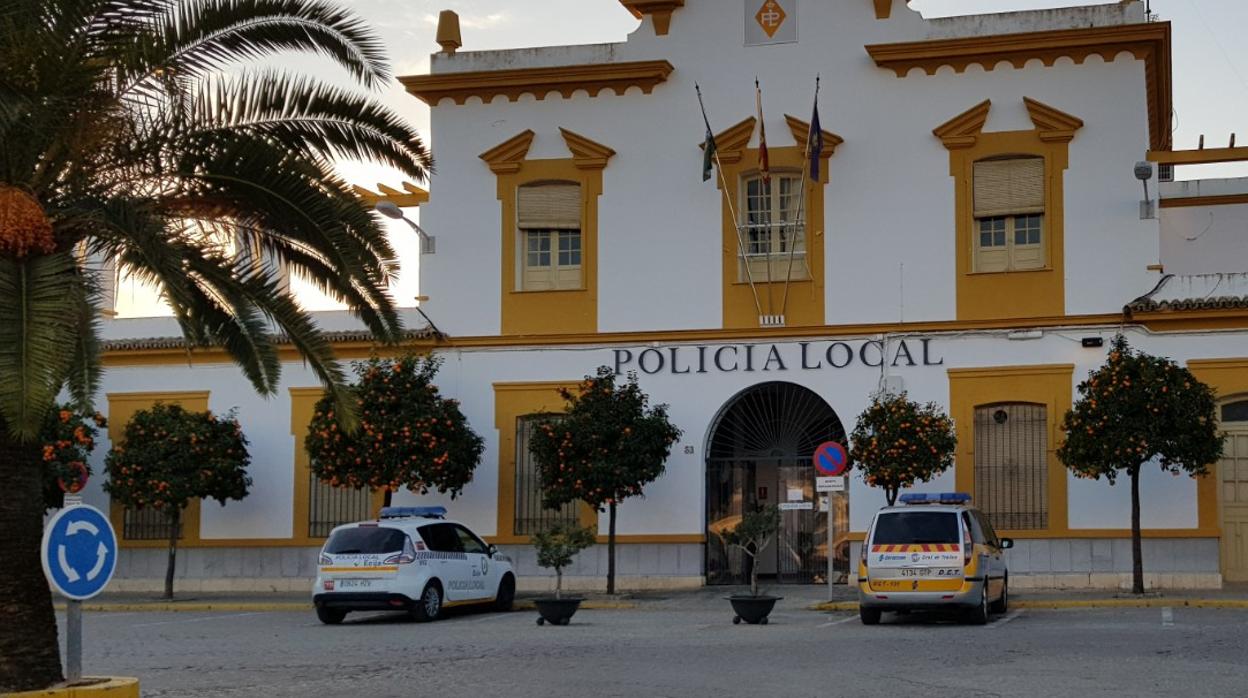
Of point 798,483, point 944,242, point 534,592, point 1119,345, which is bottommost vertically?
point 534,592

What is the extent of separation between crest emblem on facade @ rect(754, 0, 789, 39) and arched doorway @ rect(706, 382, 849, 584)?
21.1ft

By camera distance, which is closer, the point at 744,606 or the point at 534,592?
the point at 744,606

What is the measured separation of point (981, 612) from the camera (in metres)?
22.1

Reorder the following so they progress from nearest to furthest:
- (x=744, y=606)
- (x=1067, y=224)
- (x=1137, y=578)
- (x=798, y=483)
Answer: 1. (x=744, y=606)
2. (x=1137, y=578)
3. (x=1067, y=224)
4. (x=798, y=483)

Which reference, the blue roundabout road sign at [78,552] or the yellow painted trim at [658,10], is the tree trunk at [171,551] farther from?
the blue roundabout road sign at [78,552]

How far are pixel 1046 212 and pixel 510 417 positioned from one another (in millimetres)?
10229

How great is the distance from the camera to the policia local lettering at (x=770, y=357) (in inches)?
1166

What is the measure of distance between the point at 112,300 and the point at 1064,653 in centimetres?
2265

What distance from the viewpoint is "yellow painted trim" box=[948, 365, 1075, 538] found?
28516 millimetres

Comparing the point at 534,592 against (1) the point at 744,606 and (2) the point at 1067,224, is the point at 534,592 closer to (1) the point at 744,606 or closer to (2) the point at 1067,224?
(1) the point at 744,606

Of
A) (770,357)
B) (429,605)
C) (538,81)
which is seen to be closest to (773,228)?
(770,357)

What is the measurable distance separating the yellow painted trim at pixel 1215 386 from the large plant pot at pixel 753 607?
9.19 metres

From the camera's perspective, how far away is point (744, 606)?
22.2m

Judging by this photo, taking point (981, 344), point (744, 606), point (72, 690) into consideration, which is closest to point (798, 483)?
point (981, 344)
